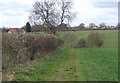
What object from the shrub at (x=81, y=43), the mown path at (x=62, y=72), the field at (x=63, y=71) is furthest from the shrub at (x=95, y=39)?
the mown path at (x=62, y=72)

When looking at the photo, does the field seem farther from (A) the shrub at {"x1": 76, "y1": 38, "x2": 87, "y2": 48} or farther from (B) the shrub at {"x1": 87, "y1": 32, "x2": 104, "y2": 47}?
(B) the shrub at {"x1": 87, "y1": 32, "x2": 104, "y2": 47}

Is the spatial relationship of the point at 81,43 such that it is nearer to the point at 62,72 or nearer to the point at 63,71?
the point at 63,71

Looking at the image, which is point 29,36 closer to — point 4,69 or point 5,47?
point 5,47

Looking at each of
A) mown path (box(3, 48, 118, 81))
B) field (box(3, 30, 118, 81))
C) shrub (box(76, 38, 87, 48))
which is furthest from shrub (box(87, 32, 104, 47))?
mown path (box(3, 48, 118, 81))

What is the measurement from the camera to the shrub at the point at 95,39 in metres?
53.5

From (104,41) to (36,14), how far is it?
73.4 ft

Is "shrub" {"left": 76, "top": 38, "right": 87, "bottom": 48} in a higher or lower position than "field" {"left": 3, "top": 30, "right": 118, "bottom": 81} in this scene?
lower

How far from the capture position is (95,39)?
2213 inches

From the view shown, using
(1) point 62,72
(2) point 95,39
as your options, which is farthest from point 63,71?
(2) point 95,39

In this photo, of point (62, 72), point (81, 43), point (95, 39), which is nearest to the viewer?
point (62, 72)

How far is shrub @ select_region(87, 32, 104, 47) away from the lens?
53.5 m

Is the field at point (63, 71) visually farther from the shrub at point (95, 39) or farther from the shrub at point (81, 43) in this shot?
the shrub at point (95, 39)

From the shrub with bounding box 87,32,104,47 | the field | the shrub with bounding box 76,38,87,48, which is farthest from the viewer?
the shrub with bounding box 87,32,104,47

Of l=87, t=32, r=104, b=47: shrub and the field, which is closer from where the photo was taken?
the field
